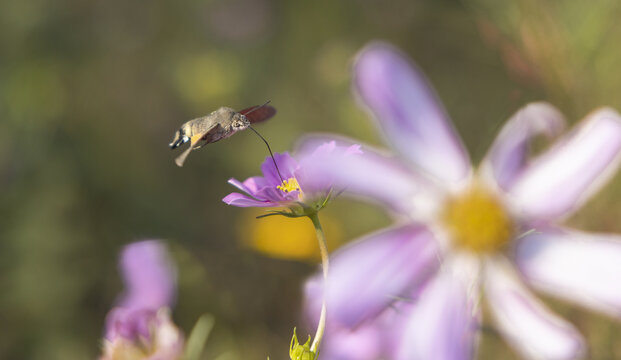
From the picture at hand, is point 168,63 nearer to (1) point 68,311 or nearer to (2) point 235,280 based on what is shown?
(1) point 68,311

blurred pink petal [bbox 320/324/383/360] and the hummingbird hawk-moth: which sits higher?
the hummingbird hawk-moth

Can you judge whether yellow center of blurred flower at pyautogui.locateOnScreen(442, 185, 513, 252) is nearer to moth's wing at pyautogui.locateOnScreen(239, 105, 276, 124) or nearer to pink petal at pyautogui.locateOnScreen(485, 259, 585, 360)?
pink petal at pyautogui.locateOnScreen(485, 259, 585, 360)

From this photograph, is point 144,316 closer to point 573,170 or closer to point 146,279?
point 146,279

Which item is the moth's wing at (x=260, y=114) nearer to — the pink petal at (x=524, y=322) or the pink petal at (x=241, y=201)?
the pink petal at (x=241, y=201)

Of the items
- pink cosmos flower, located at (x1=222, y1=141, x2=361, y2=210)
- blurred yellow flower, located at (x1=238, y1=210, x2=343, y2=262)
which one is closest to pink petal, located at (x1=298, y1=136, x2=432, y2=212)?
pink cosmos flower, located at (x1=222, y1=141, x2=361, y2=210)

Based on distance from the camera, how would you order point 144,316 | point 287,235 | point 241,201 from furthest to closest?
point 287,235 → point 144,316 → point 241,201

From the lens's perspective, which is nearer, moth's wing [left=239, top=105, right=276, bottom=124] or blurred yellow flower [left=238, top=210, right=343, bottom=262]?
moth's wing [left=239, top=105, right=276, bottom=124]

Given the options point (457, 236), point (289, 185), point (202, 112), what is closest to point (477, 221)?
point (457, 236)
